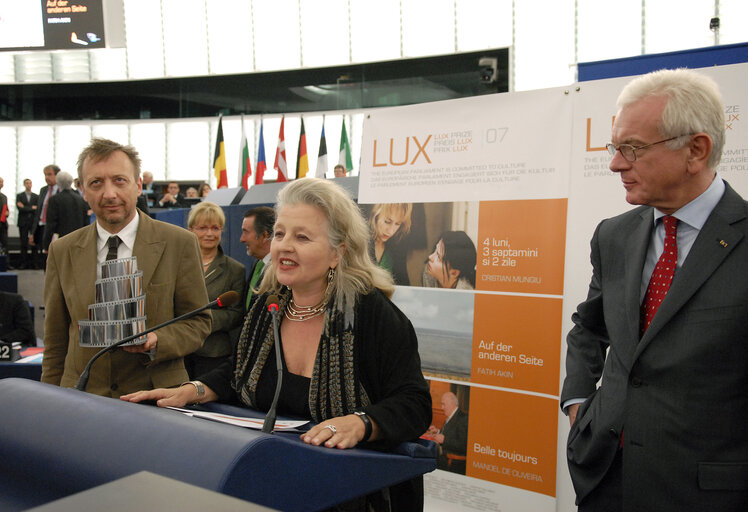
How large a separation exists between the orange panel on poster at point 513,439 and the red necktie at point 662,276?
125cm

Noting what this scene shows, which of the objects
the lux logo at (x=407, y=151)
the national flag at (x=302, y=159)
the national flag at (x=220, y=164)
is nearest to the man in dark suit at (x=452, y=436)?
the lux logo at (x=407, y=151)

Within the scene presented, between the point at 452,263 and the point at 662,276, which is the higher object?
the point at 662,276


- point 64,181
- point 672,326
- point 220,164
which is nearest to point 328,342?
point 672,326

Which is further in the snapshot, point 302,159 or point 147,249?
point 302,159

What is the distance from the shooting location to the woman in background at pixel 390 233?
320 centimetres

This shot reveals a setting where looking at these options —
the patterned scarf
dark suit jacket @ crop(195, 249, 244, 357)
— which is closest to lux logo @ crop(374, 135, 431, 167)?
dark suit jacket @ crop(195, 249, 244, 357)

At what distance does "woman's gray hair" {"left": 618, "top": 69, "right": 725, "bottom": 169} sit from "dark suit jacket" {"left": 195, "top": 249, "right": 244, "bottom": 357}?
2.80 meters

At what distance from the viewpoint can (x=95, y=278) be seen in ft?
6.92

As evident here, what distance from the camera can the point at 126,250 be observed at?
2182 mm

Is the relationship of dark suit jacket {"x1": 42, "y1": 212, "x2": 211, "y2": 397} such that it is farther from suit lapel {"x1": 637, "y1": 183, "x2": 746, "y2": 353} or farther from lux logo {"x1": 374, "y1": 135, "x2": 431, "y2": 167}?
suit lapel {"x1": 637, "y1": 183, "x2": 746, "y2": 353}

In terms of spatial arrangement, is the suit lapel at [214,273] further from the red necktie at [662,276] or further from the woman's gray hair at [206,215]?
the red necktie at [662,276]

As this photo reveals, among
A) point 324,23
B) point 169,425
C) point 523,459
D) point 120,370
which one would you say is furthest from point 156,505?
point 324,23

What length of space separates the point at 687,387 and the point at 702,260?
29 centimetres

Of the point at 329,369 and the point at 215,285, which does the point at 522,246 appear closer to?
the point at 329,369
